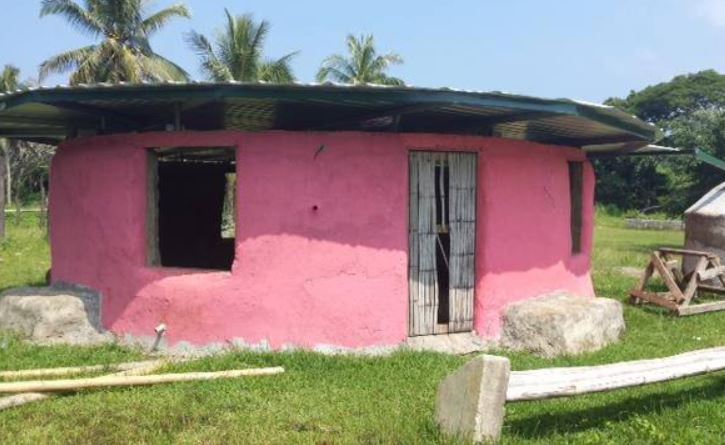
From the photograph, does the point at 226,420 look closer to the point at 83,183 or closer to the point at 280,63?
the point at 83,183

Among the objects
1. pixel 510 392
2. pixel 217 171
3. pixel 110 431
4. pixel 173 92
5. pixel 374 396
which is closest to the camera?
pixel 510 392

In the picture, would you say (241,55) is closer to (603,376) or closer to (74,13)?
(74,13)

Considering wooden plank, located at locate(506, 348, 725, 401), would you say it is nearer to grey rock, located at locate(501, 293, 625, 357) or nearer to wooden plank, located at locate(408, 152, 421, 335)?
grey rock, located at locate(501, 293, 625, 357)

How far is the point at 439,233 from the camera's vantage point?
8242 millimetres

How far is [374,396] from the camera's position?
5746 millimetres

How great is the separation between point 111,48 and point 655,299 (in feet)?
69.2

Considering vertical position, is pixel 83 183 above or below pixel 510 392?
above

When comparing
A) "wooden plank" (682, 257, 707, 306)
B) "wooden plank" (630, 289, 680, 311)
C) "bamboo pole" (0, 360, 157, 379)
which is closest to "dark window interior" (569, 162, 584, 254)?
"wooden plank" (630, 289, 680, 311)

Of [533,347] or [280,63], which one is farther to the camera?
[280,63]

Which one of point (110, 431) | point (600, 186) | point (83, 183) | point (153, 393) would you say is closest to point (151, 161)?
point (83, 183)

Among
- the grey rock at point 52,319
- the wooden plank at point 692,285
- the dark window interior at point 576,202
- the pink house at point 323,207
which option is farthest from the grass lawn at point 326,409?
the wooden plank at point 692,285

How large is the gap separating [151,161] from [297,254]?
207 cm

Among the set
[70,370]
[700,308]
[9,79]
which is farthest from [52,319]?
[9,79]

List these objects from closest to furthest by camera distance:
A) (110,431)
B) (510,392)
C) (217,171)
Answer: (510,392) < (110,431) < (217,171)
